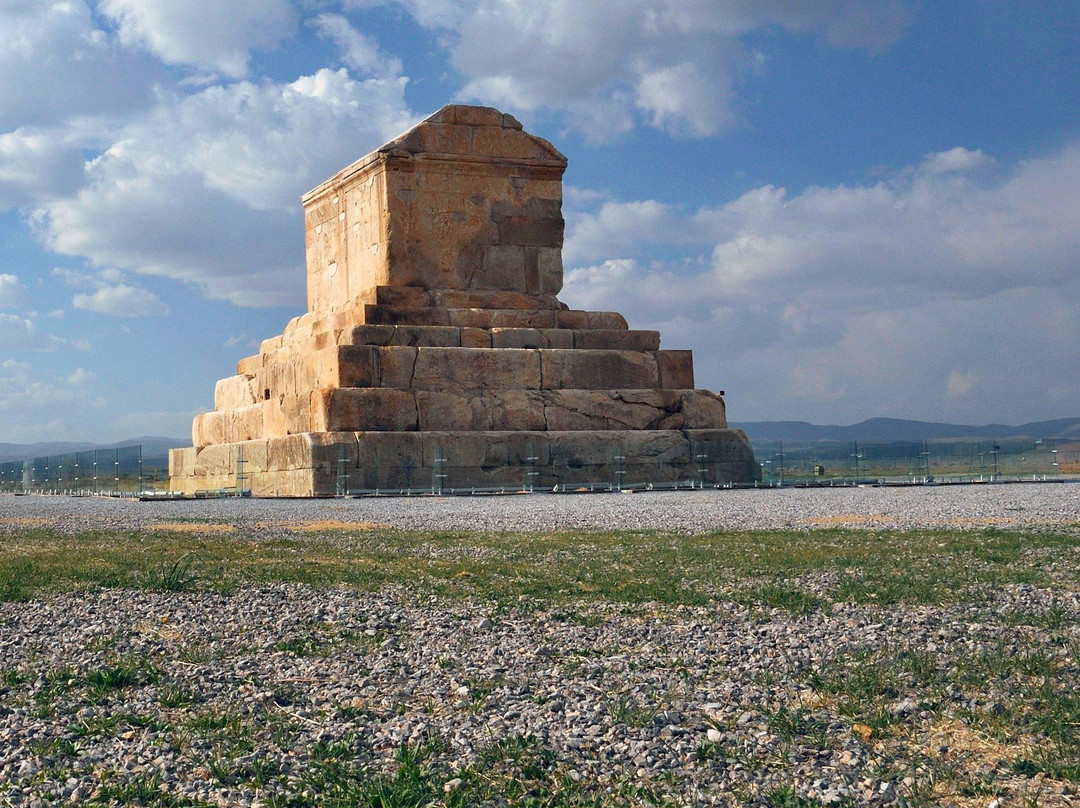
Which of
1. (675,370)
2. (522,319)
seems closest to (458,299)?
(522,319)

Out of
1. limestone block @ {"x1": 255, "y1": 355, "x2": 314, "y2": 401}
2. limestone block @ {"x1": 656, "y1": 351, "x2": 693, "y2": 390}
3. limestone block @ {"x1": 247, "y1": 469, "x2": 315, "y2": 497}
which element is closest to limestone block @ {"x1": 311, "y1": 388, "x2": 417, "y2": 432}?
limestone block @ {"x1": 247, "y1": 469, "x2": 315, "y2": 497}

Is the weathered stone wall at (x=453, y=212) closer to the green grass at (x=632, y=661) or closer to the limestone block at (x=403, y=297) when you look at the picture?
the limestone block at (x=403, y=297)

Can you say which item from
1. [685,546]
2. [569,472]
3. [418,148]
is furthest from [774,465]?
[685,546]

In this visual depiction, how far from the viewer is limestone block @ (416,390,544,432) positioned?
77.4ft

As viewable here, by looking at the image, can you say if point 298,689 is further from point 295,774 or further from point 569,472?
point 569,472

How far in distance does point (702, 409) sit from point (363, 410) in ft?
23.7

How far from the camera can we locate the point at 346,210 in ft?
89.7

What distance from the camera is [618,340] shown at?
26.3 meters

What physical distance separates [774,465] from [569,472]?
28.0 ft

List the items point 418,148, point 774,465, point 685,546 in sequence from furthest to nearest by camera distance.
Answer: point 774,465 → point 418,148 → point 685,546

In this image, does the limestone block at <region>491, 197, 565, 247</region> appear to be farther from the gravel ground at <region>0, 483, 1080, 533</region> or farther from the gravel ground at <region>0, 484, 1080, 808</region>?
the gravel ground at <region>0, 484, 1080, 808</region>

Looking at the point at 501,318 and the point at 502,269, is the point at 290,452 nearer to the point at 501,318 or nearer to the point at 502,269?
the point at 501,318

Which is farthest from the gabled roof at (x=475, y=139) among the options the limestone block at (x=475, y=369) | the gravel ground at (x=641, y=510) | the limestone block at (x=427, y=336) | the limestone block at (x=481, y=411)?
the gravel ground at (x=641, y=510)

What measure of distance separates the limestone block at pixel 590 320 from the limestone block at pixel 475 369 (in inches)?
72.1
